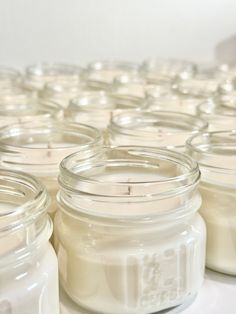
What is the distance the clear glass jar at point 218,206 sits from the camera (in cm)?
60

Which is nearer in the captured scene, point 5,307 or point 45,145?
point 5,307

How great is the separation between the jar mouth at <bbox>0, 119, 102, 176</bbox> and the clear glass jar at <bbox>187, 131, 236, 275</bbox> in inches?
4.6

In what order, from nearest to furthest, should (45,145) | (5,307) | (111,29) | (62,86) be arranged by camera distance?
(5,307), (45,145), (62,86), (111,29)

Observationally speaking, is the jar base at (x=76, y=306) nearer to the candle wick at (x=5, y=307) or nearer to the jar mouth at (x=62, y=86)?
the candle wick at (x=5, y=307)

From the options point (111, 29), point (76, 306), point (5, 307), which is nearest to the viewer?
point (5, 307)

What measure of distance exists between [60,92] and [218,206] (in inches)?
16.1

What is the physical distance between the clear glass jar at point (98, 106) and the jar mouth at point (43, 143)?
0.23ft

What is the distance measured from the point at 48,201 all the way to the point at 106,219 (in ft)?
0.17

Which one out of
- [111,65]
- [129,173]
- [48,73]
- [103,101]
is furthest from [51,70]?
[129,173]

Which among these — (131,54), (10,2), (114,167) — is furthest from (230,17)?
(114,167)

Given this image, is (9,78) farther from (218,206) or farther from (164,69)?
(218,206)

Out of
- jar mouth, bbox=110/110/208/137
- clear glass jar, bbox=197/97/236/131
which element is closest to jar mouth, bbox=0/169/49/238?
jar mouth, bbox=110/110/208/137

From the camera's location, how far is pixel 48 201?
1.64 feet

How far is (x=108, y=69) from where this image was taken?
47.2 inches
